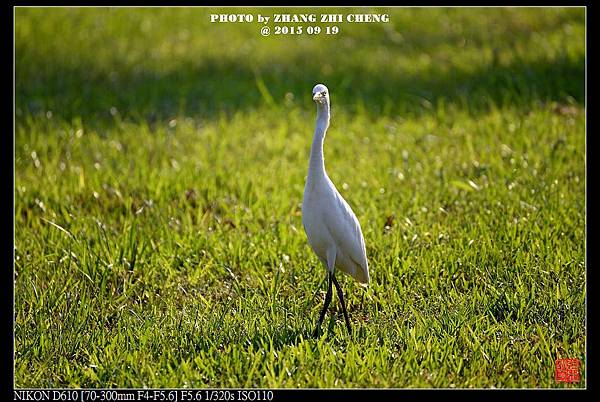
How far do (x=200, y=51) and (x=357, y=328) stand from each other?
5.30m

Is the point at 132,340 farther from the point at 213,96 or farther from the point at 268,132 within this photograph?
the point at 213,96

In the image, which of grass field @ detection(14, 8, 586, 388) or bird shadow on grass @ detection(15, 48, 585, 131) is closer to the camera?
grass field @ detection(14, 8, 586, 388)

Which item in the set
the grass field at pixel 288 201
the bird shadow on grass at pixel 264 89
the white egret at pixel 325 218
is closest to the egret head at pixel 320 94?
the white egret at pixel 325 218

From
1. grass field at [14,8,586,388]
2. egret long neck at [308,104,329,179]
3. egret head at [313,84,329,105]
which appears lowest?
grass field at [14,8,586,388]

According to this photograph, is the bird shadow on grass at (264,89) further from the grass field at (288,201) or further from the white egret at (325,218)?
the white egret at (325,218)

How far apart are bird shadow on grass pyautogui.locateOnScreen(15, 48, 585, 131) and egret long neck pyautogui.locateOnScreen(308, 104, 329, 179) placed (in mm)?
3250

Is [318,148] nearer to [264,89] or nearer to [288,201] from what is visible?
[288,201]

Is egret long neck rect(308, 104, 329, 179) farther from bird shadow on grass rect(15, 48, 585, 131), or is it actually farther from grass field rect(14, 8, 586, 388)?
bird shadow on grass rect(15, 48, 585, 131)

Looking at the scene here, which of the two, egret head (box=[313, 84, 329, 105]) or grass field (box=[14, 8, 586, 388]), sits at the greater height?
egret head (box=[313, 84, 329, 105])

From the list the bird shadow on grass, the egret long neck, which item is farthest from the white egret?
the bird shadow on grass

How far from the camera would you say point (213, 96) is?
7.27 metres

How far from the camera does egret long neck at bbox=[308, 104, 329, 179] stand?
3582 millimetres

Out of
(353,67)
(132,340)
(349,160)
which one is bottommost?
(132,340)

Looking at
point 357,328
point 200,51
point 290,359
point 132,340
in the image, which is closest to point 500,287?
point 357,328
